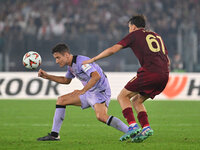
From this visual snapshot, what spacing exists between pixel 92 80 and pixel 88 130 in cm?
237

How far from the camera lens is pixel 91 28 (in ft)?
67.1

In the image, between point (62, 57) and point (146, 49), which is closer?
point (146, 49)

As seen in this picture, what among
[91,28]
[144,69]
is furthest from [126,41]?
[91,28]

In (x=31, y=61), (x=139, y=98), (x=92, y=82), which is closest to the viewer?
(x=92, y=82)

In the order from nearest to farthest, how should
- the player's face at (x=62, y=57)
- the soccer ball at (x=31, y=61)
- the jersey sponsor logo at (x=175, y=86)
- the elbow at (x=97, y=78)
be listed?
1. the elbow at (x=97, y=78)
2. the player's face at (x=62, y=57)
3. the soccer ball at (x=31, y=61)
4. the jersey sponsor logo at (x=175, y=86)

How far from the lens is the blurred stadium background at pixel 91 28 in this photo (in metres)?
18.0

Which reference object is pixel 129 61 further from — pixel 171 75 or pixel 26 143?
pixel 26 143

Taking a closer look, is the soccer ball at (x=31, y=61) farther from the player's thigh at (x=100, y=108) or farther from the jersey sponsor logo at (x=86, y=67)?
the player's thigh at (x=100, y=108)

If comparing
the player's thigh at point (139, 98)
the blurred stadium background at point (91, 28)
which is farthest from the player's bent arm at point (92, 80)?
the blurred stadium background at point (91, 28)

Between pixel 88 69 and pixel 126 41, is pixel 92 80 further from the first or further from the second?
pixel 126 41

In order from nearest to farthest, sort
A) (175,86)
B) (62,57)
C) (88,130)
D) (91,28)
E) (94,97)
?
(62,57) → (94,97) → (88,130) → (175,86) → (91,28)

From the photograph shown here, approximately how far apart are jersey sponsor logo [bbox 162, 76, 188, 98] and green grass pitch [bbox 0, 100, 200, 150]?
6.65ft

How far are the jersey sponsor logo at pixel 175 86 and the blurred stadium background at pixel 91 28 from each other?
0.50m

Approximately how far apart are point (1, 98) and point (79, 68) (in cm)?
1066
